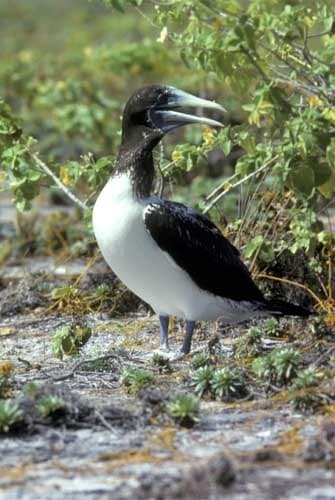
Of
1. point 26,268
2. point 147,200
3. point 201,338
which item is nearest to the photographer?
point 147,200

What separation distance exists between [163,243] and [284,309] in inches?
29.7

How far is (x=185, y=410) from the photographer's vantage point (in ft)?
16.6

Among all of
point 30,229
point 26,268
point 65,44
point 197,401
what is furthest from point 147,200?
point 65,44

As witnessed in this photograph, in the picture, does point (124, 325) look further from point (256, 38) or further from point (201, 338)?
point (256, 38)

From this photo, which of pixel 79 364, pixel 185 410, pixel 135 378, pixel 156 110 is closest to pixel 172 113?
pixel 156 110

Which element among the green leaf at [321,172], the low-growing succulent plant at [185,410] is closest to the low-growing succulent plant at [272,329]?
the green leaf at [321,172]

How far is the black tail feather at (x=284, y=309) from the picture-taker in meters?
6.52

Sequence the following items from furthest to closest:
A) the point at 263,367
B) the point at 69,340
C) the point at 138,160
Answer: the point at 69,340 → the point at 138,160 → the point at 263,367

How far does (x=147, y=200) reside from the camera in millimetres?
6242

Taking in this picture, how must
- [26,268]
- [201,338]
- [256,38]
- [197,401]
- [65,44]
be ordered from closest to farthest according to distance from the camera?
[197,401], [256,38], [201,338], [26,268], [65,44]

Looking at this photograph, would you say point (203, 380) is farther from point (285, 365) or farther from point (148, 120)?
point (148, 120)

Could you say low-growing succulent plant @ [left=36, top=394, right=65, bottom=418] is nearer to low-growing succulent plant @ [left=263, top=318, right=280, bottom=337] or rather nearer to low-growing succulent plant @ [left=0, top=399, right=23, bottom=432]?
low-growing succulent plant @ [left=0, top=399, right=23, bottom=432]

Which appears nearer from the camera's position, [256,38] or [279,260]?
[256,38]

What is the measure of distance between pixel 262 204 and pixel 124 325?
1033 mm
